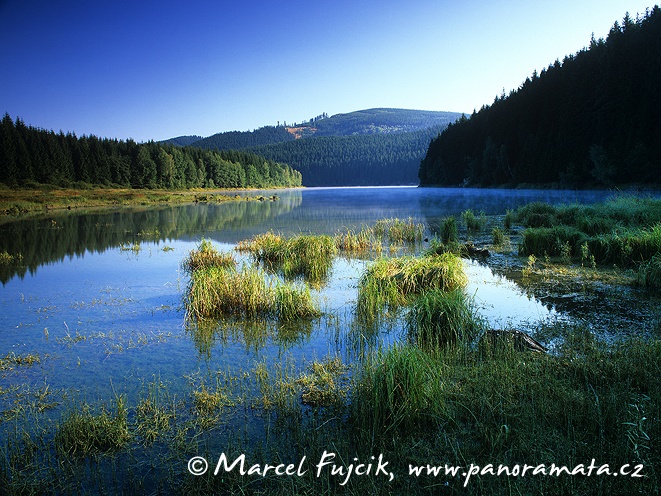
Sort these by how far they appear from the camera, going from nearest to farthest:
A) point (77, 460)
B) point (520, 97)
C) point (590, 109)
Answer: point (77, 460), point (590, 109), point (520, 97)

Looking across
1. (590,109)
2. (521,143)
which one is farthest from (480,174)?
(590,109)

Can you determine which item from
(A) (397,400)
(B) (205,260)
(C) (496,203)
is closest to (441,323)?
(A) (397,400)

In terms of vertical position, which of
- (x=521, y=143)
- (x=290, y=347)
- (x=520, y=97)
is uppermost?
(x=520, y=97)

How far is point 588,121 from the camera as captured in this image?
175ft

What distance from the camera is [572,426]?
149 inches

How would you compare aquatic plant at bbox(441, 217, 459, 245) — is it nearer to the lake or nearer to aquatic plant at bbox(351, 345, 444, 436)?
the lake

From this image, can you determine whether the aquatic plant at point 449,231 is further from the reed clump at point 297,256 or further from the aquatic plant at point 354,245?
the reed clump at point 297,256

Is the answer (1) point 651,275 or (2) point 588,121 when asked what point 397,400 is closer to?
(1) point 651,275

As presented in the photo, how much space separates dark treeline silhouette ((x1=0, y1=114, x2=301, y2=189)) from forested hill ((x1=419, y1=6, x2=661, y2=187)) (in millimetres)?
72201

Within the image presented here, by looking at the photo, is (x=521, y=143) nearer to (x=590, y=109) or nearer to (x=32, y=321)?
(x=590, y=109)

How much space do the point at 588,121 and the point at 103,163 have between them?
9293cm

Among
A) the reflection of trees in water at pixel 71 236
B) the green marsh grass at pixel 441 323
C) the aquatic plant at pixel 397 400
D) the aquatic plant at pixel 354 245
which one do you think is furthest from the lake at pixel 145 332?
the aquatic plant at pixel 354 245

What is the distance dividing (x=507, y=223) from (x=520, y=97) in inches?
2556

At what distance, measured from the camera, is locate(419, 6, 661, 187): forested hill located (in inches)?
1743
